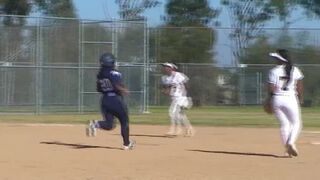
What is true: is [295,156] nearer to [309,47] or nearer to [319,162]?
[319,162]

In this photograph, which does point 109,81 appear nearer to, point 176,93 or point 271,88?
point 271,88

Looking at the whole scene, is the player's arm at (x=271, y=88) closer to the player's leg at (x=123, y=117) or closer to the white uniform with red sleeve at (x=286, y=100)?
the white uniform with red sleeve at (x=286, y=100)

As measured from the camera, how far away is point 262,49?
5222 cm

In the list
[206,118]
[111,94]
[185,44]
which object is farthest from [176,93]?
[185,44]

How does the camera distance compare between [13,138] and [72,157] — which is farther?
[13,138]

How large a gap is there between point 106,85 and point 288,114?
336cm

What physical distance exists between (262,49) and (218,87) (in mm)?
5321

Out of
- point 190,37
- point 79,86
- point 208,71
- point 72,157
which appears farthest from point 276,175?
point 190,37

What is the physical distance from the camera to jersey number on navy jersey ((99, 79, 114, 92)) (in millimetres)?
15203

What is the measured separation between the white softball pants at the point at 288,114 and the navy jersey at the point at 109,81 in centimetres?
293

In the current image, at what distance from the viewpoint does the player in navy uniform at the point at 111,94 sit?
1521 cm

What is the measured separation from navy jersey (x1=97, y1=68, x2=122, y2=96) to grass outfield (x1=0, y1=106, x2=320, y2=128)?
11.9m

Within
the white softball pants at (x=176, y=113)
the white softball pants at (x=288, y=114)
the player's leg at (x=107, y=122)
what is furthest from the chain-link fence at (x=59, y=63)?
the white softball pants at (x=288, y=114)

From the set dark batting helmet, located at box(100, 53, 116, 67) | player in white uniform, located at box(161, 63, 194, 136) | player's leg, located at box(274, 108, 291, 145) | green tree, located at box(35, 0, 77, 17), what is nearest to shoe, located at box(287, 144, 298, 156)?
player's leg, located at box(274, 108, 291, 145)
